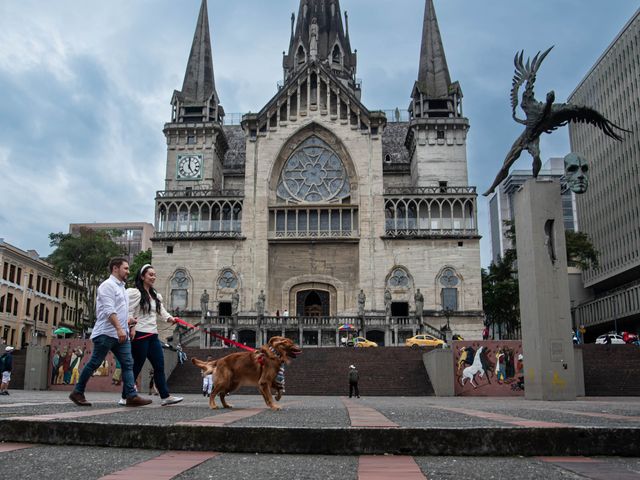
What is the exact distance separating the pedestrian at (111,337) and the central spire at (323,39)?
2505 inches

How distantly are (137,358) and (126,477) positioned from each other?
18.2 feet

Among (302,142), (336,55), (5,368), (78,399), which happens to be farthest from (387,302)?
(78,399)

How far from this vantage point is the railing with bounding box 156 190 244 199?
5350 cm

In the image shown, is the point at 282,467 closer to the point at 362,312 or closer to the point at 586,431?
the point at 586,431

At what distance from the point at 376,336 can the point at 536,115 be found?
27.8 m

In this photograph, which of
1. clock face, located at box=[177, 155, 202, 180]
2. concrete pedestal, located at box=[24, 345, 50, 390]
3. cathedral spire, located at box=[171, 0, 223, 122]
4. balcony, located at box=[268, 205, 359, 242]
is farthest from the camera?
cathedral spire, located at box=[171, 0, 223, 122]

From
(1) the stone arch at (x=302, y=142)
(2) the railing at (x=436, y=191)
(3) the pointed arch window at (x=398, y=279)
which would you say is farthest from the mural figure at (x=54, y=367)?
(2) the railing at (x=436, y=191)

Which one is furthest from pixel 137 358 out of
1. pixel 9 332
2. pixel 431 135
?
pixel 9 332

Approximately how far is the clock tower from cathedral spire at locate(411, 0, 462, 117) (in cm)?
1845

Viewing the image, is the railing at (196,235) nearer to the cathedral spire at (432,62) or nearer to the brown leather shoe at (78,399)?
the cathedral spire at (432,62)

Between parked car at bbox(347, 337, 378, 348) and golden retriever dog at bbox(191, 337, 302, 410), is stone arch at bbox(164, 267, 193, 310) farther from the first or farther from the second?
golden retriever dog at bbox(191, 337, 302, 410)

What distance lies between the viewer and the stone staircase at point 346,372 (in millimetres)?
28844

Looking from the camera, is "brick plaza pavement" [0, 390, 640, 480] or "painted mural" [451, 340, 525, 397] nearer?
"brick plaza pavement" [0, 390, 640, 480]

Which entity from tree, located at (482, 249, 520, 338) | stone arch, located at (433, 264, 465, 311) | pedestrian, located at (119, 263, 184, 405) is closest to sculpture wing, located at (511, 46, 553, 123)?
pedestrian, located at (119, 263, 184, 405)
